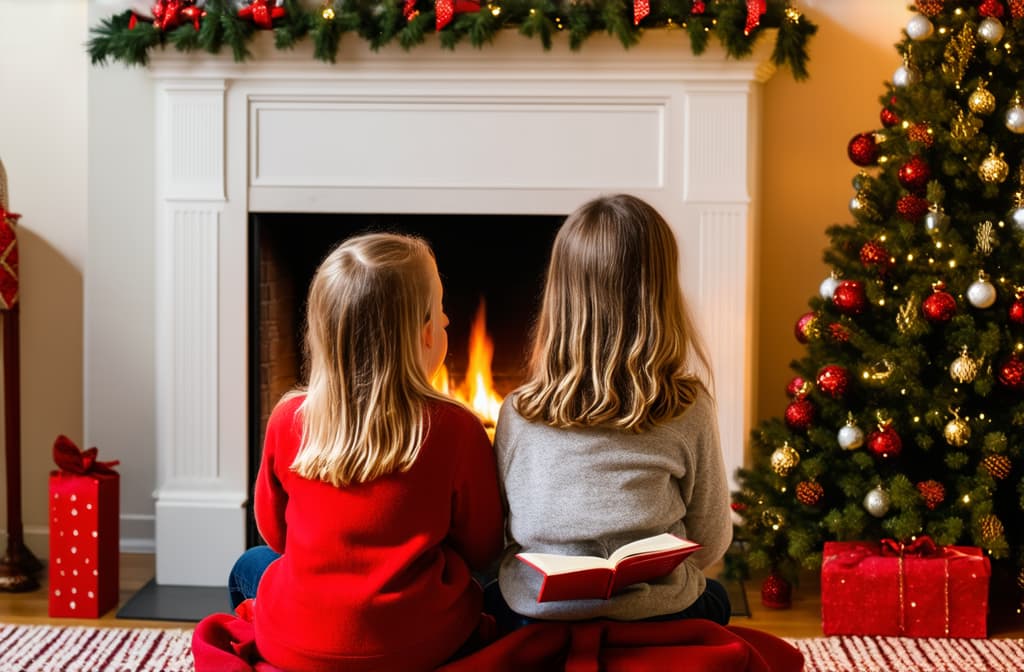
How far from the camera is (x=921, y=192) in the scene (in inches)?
116

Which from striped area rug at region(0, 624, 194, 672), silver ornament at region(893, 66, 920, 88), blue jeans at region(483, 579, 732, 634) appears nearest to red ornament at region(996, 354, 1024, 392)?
silver ornament at region(893, 66, 920, 88)

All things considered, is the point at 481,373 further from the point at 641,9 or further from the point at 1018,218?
the point at 1018,218

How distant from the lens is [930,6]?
2977 mm

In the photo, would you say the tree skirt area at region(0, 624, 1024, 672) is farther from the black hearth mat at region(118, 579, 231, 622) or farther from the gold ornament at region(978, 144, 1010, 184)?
the gold ornament at region(978, 144, 1010, 184)

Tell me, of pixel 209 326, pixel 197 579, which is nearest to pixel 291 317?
pixel 209 326

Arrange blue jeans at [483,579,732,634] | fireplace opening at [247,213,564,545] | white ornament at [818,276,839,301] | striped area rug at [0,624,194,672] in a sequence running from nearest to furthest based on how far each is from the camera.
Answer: blue jeans at [483,579,732,634], striped area rug at [0,624,194,672], white ornament at [818,276,839,301], fireplace opening at [247,213,564,545]

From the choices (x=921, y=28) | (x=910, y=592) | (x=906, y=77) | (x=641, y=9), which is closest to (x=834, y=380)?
(x=910, y=592)

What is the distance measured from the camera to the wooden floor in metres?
2.91

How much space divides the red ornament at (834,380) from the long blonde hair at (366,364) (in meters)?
1.50

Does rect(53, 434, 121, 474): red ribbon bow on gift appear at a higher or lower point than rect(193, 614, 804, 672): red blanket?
higher

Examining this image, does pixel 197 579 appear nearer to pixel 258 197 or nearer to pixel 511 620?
pixel 258 197

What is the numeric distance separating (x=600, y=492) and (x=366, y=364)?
0.41 m

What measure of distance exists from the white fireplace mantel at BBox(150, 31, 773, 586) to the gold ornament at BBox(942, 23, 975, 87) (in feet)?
1.57

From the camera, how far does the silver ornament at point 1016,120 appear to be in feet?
9.28
